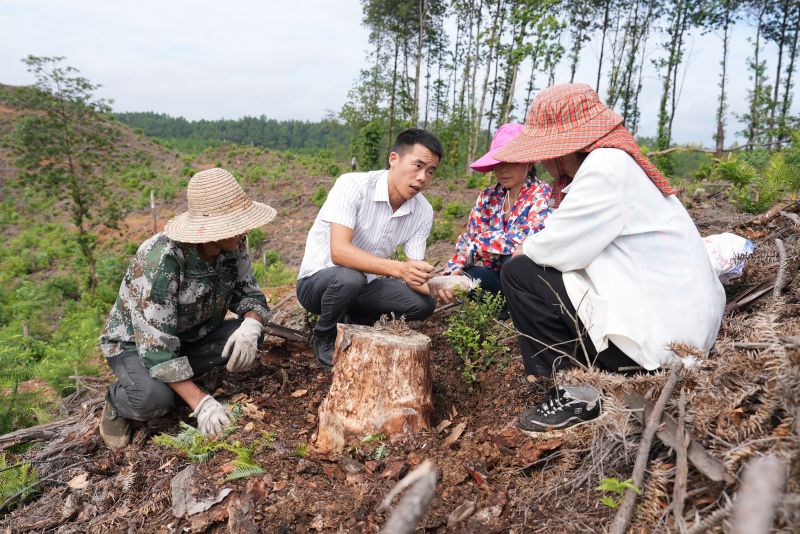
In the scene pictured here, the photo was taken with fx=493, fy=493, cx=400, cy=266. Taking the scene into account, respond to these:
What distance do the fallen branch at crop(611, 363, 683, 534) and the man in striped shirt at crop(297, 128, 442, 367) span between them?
1.49 meters

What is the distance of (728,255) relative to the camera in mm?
2693

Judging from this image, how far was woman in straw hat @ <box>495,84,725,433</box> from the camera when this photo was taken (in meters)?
1.99

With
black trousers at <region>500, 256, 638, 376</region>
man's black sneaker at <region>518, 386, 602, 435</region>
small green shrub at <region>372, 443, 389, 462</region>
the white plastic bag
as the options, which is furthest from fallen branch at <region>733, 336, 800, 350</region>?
small green shrub at <region>372, 443, 389, 462</region>

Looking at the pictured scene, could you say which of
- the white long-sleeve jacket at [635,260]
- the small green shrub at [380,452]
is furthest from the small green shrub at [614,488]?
the small green shrub at [380,452]

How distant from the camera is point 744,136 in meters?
21.7

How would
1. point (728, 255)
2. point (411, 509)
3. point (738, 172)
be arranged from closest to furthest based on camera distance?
point (411, 509), point (728, 255), point (738, 172)

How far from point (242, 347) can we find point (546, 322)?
1.75m

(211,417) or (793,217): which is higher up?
(793,217)

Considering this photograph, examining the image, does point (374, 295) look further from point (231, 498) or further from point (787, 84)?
point (787, 84)

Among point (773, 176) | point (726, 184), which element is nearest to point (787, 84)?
point (726, 184)

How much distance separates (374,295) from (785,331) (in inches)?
90.7

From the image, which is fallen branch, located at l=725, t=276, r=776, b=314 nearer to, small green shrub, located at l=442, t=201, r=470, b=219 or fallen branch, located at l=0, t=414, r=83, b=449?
fallen branch, located at l=0, t=414, r=83, b=449

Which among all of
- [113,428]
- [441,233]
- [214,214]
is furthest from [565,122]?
[441,233]

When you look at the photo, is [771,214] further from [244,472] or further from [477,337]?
[244,472]
